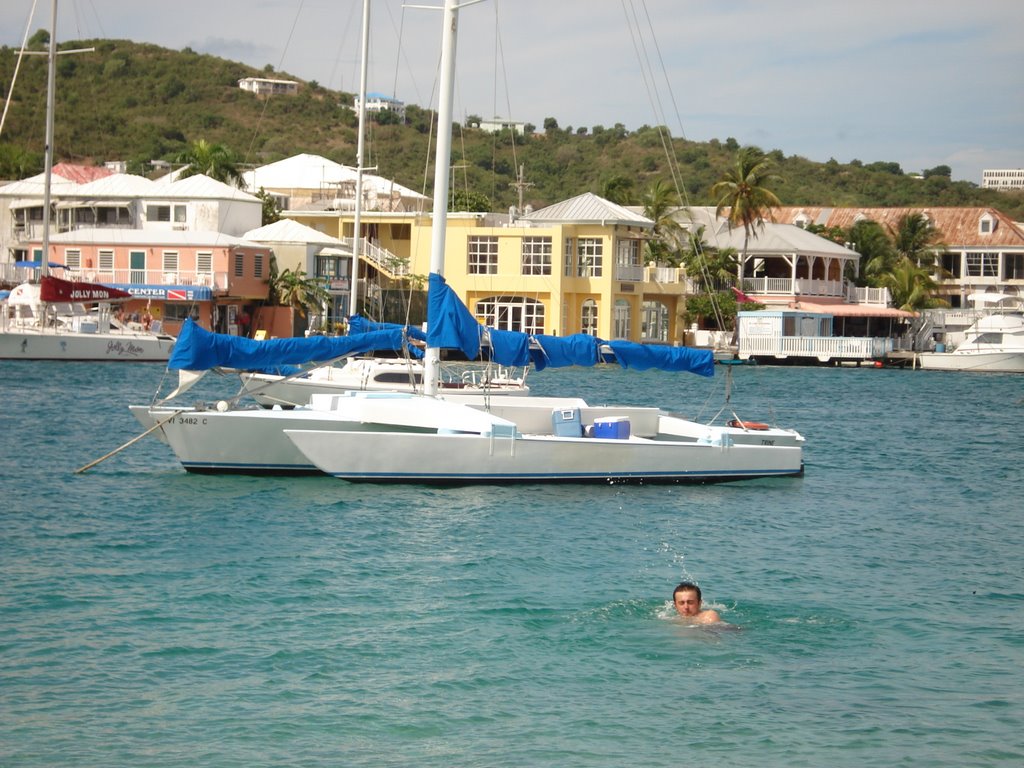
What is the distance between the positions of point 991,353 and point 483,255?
27.9 m

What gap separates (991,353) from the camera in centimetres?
7106

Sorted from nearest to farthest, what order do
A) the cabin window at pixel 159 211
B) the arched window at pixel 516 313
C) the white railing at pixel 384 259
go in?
the arched window at pixel 516 313, the white railing at pixel 384 259, the cabin window at pixel 159 211

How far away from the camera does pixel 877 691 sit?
12.9 m

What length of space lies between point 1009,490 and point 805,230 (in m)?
63.3

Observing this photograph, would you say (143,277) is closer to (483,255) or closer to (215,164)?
(215,164)

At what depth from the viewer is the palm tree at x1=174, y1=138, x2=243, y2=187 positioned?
273ft

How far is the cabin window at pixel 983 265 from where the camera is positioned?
9212cm

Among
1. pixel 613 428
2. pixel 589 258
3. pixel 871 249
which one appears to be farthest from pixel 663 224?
pixel 613 428

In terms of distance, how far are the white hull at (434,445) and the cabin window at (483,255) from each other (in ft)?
145

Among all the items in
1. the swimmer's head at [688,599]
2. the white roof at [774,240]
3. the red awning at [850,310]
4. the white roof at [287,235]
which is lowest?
the swimmer's head at [688,599]

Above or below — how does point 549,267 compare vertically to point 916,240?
below

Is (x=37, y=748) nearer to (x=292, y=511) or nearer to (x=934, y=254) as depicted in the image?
(x=292, y=511)

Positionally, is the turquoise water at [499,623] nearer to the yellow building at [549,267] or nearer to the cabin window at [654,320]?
the yellow building at [549,267]

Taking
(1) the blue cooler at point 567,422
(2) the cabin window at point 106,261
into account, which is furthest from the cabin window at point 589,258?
(1) the blue cooler at point 567,422
